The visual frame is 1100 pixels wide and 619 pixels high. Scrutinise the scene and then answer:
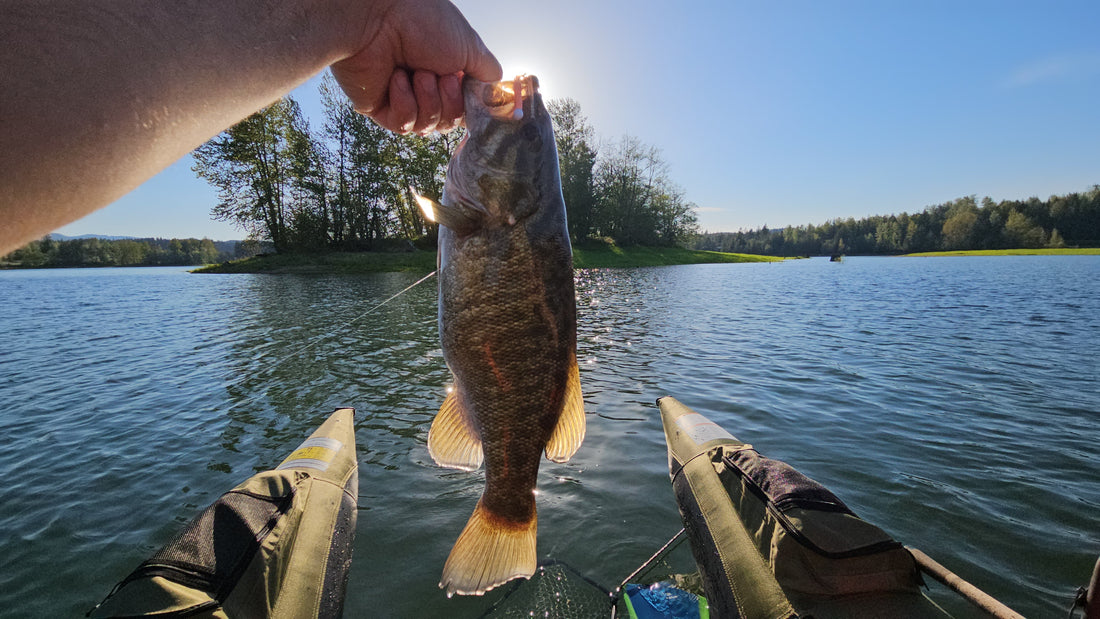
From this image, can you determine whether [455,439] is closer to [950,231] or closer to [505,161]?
[505,161]

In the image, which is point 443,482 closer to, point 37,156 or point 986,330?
point 37,156

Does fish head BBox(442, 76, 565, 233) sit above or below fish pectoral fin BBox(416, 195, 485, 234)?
above

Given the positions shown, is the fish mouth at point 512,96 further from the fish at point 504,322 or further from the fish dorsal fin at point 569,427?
the fish dorsal fin at point 569,427

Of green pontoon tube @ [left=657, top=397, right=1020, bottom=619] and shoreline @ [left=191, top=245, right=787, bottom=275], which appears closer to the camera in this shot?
green pontoon tube @ [left=657, top=397, right=1020, bottom=619]

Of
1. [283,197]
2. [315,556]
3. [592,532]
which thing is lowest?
[592,532]

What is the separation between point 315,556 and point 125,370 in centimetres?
1285

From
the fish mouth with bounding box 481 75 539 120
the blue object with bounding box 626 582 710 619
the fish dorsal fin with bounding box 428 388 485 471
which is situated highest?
the fish mouth with bounding box 481 75 539 120

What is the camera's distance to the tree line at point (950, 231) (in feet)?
340

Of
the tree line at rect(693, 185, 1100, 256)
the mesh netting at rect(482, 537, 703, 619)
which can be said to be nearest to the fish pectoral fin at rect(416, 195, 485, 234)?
the mesh netting at rect(482, 537, 703, 619)

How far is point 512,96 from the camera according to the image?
7.68 ft

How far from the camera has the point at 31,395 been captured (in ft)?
33.6

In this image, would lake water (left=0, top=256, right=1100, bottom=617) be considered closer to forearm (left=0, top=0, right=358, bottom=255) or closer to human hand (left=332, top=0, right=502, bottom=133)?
human hand (left=332, top=0, right=502, bottom=133)

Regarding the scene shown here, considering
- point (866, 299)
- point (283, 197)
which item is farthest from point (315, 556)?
point (283, 197)

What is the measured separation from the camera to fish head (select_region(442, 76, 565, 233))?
2.19 meters
